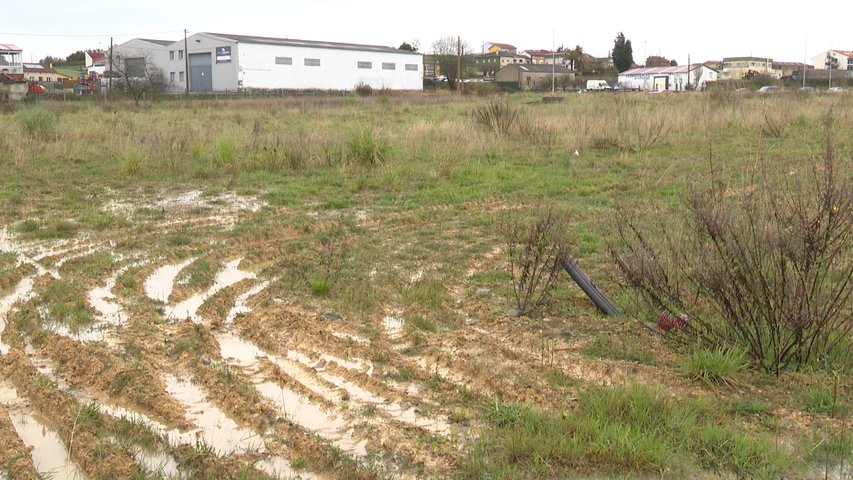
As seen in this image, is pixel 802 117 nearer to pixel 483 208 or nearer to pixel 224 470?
pixel 483 208

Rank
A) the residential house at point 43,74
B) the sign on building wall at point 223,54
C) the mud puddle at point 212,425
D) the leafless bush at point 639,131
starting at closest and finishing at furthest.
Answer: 1. the mud puddle at point 212,425
2. the leafless bush at point 639,131
3. the sign on building wall at point 223,54
4. the residential house at point 43,74

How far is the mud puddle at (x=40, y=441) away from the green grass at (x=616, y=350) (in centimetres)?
325

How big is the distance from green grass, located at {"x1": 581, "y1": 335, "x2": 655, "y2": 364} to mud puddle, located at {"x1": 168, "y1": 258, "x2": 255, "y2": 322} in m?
3.09

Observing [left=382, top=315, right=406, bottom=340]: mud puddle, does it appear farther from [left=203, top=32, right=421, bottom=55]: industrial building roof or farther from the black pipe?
[left=203, top=32, right=421, bottom=55]: industrial building roof

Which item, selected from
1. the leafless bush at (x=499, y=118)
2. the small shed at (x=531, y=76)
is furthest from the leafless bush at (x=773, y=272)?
the small shed at (x=531, y=76)

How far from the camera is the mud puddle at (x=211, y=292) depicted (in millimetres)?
6304

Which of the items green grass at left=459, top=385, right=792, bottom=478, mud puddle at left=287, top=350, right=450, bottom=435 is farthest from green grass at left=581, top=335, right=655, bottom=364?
mud puddle at left=287, top=350, right=450, bottom=435

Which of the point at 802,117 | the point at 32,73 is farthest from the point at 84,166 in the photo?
the point at 32,73

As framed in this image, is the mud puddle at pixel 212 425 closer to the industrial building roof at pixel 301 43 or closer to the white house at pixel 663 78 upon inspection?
the industrial building roof at pixel 301 43

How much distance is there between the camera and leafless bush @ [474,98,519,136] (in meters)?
18.8

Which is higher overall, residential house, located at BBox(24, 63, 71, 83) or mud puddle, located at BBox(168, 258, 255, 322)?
residential house, located at BBox(24, 63, 71, 83)

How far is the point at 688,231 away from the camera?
6711 mm

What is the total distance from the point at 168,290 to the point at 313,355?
7.70 ft

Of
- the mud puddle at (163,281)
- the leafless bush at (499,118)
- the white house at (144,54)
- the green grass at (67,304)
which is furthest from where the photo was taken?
the white house at (144,54)
